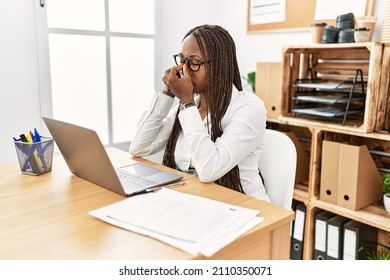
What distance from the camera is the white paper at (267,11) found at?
2.29m

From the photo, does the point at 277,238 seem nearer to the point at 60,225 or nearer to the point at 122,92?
the point at 60,225

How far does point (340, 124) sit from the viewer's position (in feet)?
5.86

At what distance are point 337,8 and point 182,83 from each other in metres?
1.21

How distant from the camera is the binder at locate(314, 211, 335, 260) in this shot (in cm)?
190

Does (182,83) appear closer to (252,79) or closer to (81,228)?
(81,228)

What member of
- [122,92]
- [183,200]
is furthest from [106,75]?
[183,200]

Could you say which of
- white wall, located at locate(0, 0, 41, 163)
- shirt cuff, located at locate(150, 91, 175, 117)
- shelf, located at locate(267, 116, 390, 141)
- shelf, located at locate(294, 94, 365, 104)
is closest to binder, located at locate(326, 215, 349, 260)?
shelf, located at locate(267, 116, 390, 141)

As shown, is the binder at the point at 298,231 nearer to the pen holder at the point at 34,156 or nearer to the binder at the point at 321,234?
the binder at the point at 321,234

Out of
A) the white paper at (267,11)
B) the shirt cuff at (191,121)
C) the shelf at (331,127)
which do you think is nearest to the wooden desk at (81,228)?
the shirt cuff at (191,121)

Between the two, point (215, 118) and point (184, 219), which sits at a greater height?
point (215, 118)

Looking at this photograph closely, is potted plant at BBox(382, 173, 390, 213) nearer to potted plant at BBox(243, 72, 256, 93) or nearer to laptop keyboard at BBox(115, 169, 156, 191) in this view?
potted plant at BBox(243, 72, 256, 93)

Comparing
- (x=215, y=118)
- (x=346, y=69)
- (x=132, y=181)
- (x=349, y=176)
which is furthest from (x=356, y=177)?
(x=132, y=181)

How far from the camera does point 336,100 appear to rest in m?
1.76

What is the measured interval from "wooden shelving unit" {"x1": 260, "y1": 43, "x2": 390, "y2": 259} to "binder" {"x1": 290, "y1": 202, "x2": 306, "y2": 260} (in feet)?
0.12
